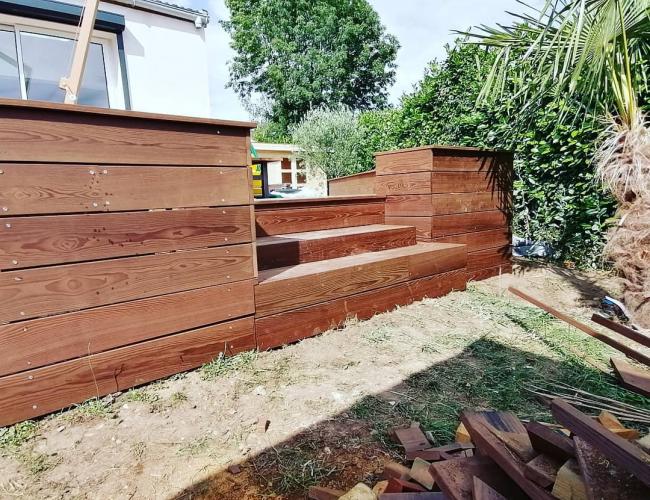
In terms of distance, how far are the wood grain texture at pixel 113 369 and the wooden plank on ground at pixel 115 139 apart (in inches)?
33.0

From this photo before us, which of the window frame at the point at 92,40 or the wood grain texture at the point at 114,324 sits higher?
the window frame at the point at 92,40

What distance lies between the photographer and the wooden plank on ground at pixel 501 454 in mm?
861

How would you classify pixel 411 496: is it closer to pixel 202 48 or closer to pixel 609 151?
pixel 609 151

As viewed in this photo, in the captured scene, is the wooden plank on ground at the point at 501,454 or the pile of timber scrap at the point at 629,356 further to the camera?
the pile of timber scrap at the point at 629,356

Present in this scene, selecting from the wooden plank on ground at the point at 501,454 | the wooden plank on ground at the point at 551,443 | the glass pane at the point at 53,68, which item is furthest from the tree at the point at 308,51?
the wooden plank on ground at the point at 551,443

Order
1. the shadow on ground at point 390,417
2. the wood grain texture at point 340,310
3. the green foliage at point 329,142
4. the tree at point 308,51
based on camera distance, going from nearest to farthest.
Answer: the shadow on ground at point 390,417 → the wood grain texture at point 340,310 → the green foliage at point 329,142 → the tree at point 308,51

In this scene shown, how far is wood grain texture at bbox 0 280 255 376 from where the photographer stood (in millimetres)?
1521

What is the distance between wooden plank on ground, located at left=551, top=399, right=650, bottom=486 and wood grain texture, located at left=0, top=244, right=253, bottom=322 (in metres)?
1.54

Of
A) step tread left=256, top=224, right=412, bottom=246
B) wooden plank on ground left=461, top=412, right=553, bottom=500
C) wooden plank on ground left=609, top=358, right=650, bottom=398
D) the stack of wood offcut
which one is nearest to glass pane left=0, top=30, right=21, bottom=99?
step tread left=256, top=224, right=412, bottom=246

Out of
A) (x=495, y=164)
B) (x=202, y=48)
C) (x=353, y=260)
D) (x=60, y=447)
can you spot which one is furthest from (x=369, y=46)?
(x=60, y=447)

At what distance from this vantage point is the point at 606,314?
2.94 m

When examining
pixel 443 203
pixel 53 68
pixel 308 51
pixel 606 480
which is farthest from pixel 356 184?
pixel 308 51

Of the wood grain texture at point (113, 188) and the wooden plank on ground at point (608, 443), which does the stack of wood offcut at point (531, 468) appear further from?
the wood grain texture at point (113, 188)

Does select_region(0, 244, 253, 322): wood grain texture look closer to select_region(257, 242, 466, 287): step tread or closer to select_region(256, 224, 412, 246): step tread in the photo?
select_region(257, 242, 466, 287): step tread
